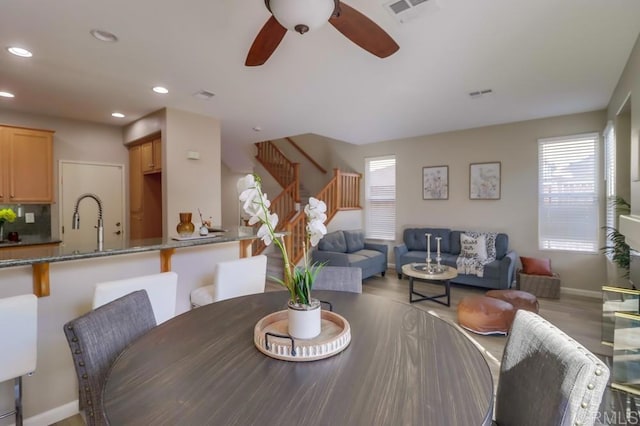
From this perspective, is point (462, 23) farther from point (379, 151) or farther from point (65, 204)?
point (65, 204)

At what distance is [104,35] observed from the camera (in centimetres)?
234

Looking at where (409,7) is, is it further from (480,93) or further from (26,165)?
(26,165)

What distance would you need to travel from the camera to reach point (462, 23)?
2211 millimetres

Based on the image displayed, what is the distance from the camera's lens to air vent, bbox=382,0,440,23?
6.42ft

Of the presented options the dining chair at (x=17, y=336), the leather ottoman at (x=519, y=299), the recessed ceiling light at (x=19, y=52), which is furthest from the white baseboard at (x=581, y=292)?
the recessed ceiling light at (x=19, y=52)

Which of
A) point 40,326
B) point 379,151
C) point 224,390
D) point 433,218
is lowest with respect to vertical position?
point 40,326

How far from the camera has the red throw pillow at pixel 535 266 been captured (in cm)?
447

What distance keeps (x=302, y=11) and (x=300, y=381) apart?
1434 millimetres

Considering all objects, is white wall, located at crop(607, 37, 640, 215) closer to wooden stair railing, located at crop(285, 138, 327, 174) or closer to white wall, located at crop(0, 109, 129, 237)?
wooden stair railing, located at crop(285, 138, 327, 174)

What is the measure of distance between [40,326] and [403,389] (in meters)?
2.21

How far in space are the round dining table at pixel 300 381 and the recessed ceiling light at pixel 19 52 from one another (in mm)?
2876

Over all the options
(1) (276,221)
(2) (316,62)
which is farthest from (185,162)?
(1) (276,221)

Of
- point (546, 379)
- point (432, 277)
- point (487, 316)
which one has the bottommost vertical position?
point (487, 316)

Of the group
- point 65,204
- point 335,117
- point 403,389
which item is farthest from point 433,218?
point 65,204
